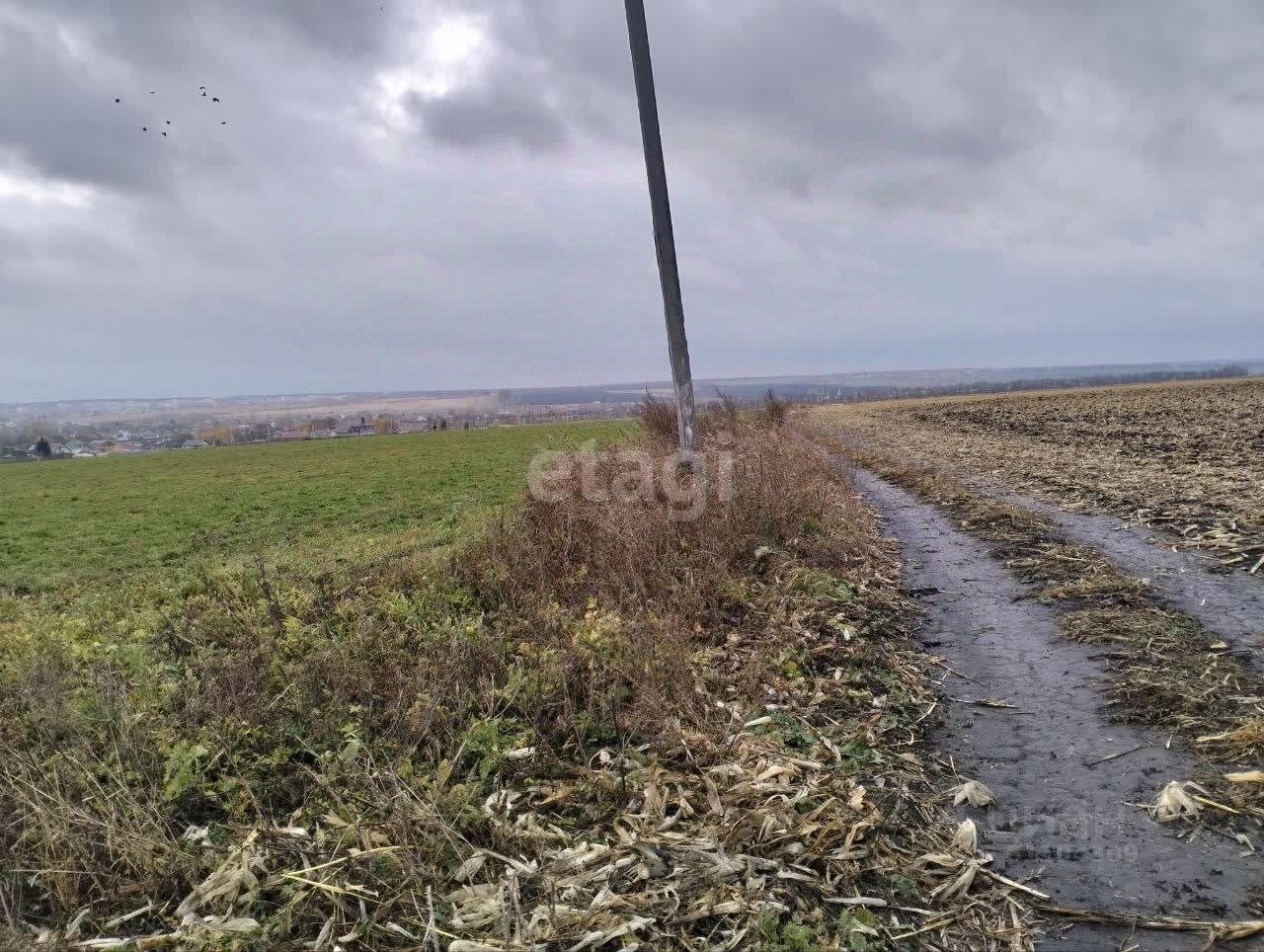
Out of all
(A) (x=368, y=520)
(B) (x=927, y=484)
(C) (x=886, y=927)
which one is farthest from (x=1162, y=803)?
(A) (x=368, y=520)

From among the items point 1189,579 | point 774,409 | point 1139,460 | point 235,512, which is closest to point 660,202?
point 1189,579

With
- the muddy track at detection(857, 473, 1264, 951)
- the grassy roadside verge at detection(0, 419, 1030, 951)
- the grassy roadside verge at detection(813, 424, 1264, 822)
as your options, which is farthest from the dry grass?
the grassy roadside verge at detection(0, 419, 1030, 951)

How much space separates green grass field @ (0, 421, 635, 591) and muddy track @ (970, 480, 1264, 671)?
8.06 m

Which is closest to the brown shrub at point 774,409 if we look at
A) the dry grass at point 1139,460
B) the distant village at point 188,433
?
the dry grass at point 1139,460

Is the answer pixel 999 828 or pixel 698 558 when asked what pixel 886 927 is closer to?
pixel 999 828

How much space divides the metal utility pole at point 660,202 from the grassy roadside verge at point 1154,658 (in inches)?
172

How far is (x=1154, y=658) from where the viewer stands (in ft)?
15.1

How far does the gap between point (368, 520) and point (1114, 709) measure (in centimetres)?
1354

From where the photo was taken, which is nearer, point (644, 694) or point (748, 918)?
point (748, 918)

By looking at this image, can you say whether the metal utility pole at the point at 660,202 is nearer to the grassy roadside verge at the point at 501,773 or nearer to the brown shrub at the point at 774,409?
the grassy roadside verge at the point at 501,773

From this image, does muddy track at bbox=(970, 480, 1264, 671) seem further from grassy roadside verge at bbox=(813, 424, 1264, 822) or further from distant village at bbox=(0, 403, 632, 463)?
distant village at bbox=(0, 403, 632, 463)

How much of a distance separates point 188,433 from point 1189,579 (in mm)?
83891

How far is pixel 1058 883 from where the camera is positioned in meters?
2.78

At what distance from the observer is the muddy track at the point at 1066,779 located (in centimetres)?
267
